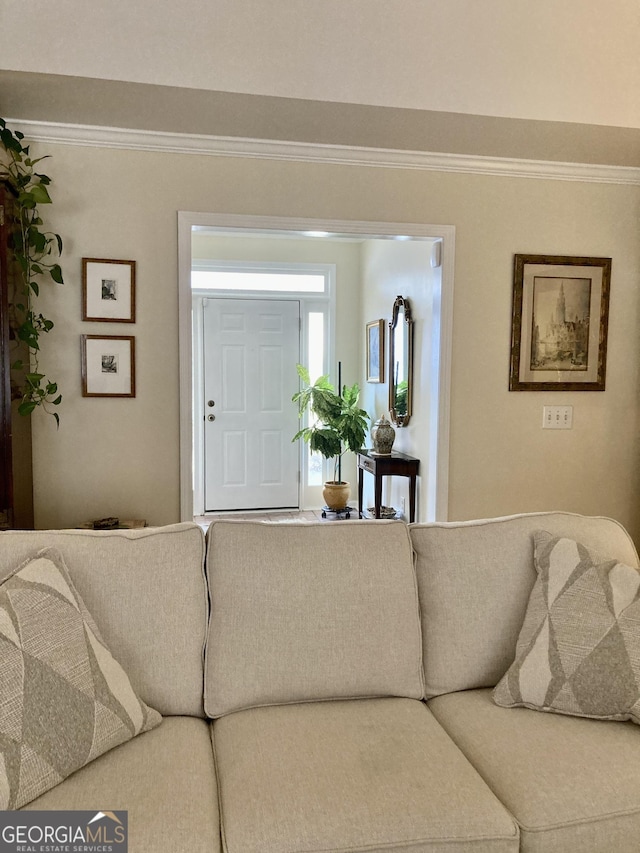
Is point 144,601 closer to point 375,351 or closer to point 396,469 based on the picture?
point 396,469

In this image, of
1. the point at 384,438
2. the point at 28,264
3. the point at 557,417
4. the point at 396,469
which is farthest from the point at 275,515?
the point at 28,264

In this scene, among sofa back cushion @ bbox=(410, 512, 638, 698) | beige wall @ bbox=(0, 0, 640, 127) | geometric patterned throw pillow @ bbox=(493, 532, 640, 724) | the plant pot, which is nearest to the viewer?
geometric patterned throw pillow @ bbox=(493, 532, 640, 724)

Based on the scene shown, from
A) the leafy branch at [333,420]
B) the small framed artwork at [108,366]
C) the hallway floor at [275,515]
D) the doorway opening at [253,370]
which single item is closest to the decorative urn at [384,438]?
the leafy branch at [333,420]

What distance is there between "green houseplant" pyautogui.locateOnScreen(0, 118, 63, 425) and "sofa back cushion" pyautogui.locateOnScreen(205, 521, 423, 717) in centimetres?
153

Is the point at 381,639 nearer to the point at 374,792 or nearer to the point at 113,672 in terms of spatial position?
the point at 374,792

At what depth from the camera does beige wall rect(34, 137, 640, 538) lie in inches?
117

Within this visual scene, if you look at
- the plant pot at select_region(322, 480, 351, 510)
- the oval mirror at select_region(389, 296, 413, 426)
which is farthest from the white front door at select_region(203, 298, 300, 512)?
the oval mirror at select_region(389, 296, 413, 426)

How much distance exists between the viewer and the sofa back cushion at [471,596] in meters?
1.74

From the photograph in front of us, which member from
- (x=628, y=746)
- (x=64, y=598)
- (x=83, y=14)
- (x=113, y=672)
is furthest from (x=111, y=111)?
(x=628, y=746)

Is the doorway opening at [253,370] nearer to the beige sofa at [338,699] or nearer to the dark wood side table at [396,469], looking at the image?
the dark wood side table at [396,469]

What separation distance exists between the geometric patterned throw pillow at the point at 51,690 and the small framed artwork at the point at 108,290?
1726 mm

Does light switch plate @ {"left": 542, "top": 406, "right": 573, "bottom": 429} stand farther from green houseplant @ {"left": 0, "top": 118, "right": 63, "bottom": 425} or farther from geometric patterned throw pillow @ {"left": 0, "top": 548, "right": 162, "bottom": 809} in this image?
geometric patterned throw pillow @ {"left": 0, "top": 548, "right": 162, "bottom": 809}

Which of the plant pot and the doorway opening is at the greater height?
the doorway opening

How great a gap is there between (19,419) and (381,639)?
1.97 m
